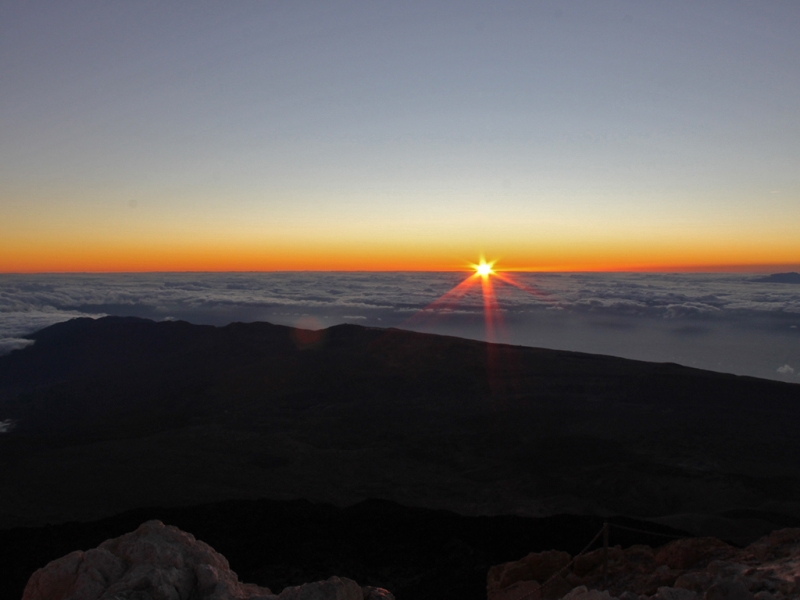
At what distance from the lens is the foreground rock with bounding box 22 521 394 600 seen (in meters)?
7.32

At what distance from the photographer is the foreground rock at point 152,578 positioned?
7.32 m

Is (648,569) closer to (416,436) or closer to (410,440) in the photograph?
(410,440)

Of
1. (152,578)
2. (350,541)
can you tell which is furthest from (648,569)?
(152,578)

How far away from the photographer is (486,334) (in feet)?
367

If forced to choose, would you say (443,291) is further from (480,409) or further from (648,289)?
(480,409)

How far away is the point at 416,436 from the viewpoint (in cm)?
2888

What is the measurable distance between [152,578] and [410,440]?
2144 centimetres

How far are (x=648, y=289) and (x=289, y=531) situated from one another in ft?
539

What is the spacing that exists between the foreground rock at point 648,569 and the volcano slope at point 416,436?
671 cm

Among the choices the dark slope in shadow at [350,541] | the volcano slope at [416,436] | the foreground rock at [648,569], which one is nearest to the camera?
the foreground rock at [648,569]

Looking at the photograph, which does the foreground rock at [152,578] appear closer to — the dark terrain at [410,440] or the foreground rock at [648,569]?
the foreground rock at [648,569]

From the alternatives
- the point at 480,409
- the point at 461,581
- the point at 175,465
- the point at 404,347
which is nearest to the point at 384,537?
the point at 461,581

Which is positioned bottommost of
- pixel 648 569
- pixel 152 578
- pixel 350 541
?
pixel 350 541

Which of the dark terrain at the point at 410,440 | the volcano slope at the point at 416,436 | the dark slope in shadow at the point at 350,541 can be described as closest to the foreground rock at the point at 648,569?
the dark slope in shadow at the point at 350,541
